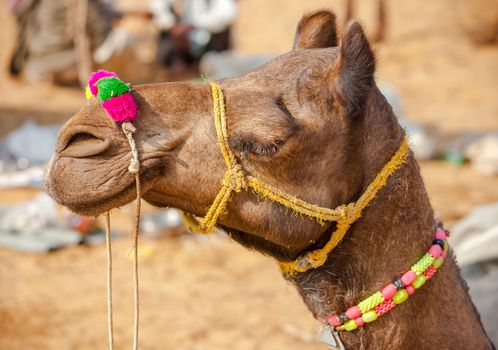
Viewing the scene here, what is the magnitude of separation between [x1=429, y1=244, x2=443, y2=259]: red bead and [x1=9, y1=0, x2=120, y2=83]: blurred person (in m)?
10.8

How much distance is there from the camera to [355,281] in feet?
7.86

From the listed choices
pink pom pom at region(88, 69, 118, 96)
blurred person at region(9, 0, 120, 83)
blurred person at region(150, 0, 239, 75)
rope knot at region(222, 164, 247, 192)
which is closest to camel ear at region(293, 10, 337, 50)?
rope knot at region(222, 164, 247, 192)

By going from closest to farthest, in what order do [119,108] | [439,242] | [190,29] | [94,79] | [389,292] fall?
[119,108] → [94,79] → [389,292] → [439,242] → [190,29]

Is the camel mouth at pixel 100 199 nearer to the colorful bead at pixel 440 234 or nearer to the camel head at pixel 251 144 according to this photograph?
the camel head at pixel 251 144

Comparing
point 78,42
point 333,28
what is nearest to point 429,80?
point 78,42

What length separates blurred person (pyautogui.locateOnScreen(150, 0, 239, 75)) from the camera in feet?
47.9

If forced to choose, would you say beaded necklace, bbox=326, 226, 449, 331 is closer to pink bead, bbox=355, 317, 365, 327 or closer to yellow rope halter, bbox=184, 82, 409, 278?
pink bead, bbox=355, 317, 365, 327

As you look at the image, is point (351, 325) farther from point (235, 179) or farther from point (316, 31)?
point (316, 31)

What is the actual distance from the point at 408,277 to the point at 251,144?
26.8 inches

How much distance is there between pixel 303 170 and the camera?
7.55 feet

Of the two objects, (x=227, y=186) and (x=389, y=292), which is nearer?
(x=227, y=186)

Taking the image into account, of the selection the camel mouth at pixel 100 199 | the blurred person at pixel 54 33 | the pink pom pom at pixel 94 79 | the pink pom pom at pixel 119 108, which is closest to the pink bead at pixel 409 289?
the camel mouth at pixel 100 199

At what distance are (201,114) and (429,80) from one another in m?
12.2

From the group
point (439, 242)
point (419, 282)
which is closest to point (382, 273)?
point (419, 282)
